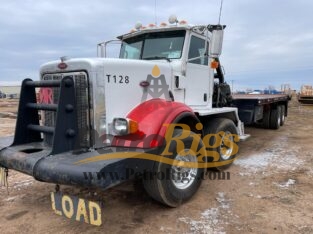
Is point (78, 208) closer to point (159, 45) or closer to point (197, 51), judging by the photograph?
point (159, 45)

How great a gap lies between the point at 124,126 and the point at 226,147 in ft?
9.40

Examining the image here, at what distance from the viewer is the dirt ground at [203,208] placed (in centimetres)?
334

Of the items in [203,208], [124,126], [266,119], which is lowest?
[203,208]

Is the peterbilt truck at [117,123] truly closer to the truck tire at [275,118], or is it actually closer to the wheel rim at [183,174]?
the wheel rim at [183,174]

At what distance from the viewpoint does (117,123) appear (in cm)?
331

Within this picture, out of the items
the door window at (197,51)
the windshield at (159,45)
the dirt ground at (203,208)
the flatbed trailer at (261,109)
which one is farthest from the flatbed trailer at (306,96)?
the windshield at (159,45)

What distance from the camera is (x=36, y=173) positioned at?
3.00m

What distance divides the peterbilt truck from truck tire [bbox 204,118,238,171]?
0.59m

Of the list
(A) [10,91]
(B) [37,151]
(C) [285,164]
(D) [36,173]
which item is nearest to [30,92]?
(B) [37,151]

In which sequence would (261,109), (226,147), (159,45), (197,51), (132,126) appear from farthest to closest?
(261,109)
(226,147)
(197,51)
(159,45)
(132,126)

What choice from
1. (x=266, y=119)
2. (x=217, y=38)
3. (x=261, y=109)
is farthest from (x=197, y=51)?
(x=266, y=119)

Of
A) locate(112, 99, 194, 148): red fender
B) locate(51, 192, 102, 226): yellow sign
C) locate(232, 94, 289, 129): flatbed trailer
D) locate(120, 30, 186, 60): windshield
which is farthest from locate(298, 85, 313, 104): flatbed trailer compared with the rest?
locate(51, 192, 102, 226): yellow sign

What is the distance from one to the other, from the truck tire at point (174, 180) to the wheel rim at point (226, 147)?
4.15 ft

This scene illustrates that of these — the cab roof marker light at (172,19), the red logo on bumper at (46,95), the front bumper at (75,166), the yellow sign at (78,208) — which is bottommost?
the yellow sign at (78,208)
